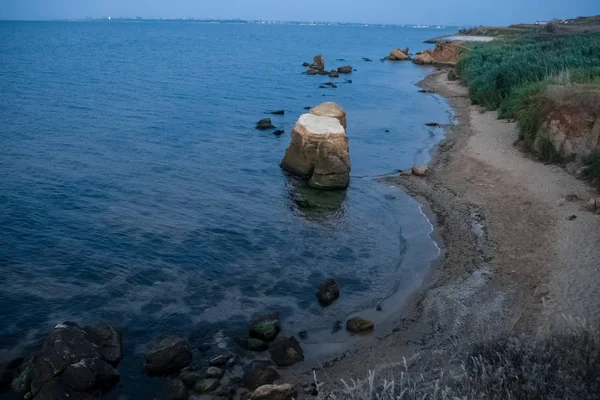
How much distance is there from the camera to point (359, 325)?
13625 millimetres

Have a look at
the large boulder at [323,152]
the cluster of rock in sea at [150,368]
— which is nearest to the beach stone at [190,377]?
the cluster of rock in sea at [150,368]

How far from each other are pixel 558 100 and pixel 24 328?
2383 centimetres

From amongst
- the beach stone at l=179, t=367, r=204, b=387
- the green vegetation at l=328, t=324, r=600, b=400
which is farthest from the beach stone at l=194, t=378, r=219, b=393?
the green vegetation at l=328, t=324, r=600, b=400

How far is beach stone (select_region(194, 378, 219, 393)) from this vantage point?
11.3 metres

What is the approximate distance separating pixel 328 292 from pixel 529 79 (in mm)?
27637

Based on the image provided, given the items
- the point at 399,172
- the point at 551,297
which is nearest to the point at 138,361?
the point at 551,297

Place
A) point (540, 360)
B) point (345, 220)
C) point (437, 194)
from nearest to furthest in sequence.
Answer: point (540, 360)
point (345, 220)
point (437, 194)

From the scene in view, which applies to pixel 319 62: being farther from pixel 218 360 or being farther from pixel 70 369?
pixel 70 369

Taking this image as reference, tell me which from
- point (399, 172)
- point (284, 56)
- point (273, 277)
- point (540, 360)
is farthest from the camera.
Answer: point (284, 56)

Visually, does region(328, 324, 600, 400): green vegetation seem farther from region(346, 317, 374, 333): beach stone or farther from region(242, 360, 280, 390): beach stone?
region(346, 317, 374, 333): beach stone

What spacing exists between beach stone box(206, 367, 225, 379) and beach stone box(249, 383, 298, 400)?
121 cm

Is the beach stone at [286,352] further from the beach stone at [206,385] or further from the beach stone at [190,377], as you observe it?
the beach stone at [190,377]

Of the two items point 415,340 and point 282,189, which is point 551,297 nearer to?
point 415,340

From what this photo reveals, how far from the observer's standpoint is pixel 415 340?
13.0 meters
